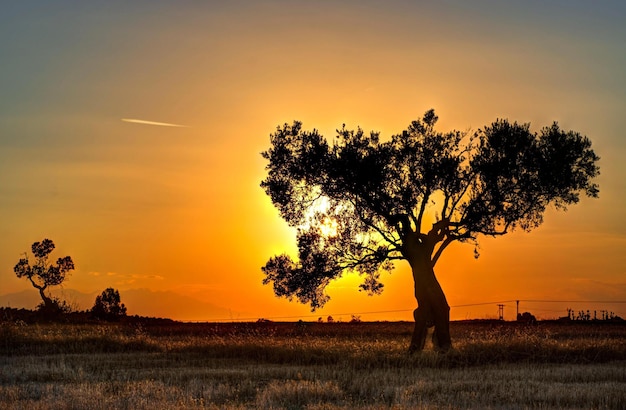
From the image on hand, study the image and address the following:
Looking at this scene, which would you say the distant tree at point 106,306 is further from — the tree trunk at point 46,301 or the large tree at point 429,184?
the large tree at point 429,184

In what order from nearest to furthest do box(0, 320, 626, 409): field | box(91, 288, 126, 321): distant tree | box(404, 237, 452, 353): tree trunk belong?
1. box(0, 320, 626, 409): field
2. box(404, 237, 452, 353): tree trunk
3. box(91, 288, 126, 321): distant tree

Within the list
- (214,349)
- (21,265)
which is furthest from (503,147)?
(21,265)

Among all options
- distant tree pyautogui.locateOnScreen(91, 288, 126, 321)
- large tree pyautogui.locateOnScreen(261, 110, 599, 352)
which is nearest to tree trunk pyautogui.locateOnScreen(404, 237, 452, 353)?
large tree pyautogui.locateOnScreen(261, 110, 599, 352)

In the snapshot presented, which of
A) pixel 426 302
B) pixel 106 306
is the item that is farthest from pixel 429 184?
pixel 106 306

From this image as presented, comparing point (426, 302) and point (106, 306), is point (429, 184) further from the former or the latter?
point (106, 306)

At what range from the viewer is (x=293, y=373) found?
1188 inches

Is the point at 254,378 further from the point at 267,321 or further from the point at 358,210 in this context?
the point at 267,321

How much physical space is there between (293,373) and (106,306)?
43.6 m

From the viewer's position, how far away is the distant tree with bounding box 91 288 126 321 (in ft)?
229

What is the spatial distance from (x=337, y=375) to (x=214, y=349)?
38.4 ft

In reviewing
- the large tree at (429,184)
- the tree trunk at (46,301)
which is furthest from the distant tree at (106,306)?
the large tree at (429,184)

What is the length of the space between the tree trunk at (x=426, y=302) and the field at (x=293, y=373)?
1153mm

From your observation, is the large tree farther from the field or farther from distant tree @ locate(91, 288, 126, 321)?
distant tree @ locate(91, 288, 126, 321)

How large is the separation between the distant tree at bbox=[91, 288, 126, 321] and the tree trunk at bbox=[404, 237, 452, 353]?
36612mm
